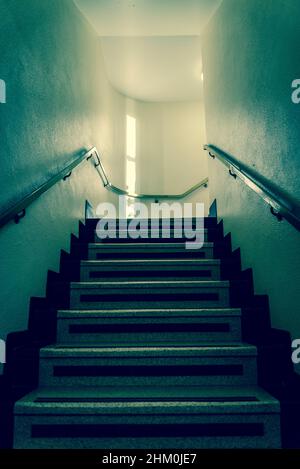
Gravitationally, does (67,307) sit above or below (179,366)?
above

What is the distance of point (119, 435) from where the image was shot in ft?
5.66

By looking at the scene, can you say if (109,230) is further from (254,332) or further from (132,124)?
(132,124)

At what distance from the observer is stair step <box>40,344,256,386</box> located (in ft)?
6.64

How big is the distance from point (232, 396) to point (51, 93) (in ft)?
7.98

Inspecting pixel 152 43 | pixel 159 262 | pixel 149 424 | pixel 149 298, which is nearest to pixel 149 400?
pixel 149 424

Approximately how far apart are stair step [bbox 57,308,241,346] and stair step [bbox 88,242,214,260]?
941mm

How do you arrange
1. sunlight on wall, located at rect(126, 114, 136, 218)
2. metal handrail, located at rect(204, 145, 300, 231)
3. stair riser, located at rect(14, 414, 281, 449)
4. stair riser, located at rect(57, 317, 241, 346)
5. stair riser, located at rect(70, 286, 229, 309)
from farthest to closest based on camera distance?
sunlight on wall, located at rect(126, 114, 136, 218), stair riser, located at rect(70, 286, 229, 309), stair riser, located at rect(57, 317, 241, 346), metal handrail, located at rect(204, 145, 300, 231), stair riser, located at rect(14, 414, 281, 449)

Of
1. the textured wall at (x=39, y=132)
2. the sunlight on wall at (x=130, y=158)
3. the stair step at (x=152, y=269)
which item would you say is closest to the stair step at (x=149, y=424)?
the textured wall at (x=39, y=132)

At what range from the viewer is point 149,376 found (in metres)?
2.04

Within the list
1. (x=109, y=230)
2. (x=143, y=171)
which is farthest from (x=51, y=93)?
(x=143, y=171)

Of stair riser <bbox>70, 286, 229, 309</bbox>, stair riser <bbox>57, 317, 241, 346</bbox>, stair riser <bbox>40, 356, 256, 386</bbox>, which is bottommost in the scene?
stair riser <bbox>40, 356, 256, 386</bbox>

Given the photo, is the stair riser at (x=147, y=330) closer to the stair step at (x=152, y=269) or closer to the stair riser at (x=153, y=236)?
the stair step at (x=152, y=269)

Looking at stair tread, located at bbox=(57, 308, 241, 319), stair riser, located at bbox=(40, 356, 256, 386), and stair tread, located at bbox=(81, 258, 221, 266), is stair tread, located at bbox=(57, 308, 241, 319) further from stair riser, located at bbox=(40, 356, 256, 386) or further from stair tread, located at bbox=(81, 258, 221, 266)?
stair tread, located at bbox=(81, 258, 221, 266)

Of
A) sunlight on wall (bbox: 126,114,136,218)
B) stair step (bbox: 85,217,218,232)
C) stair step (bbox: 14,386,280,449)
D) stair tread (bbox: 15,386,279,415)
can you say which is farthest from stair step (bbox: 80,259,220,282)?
sunlight on wall (bbox: 126,114,136,218)
